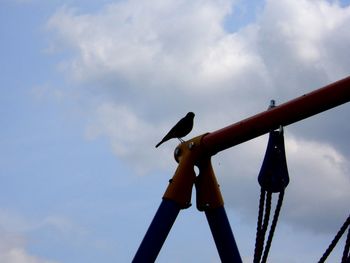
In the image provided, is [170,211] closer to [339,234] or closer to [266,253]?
[266,253]

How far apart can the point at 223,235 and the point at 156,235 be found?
84 centimetres

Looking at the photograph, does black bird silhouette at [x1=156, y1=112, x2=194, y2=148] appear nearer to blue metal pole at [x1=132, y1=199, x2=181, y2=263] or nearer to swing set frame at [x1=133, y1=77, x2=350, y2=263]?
swing set frame at [x1=133, y1=77, x2=350, y2=263]

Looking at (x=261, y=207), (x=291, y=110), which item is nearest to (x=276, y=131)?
(x=291, y=110)

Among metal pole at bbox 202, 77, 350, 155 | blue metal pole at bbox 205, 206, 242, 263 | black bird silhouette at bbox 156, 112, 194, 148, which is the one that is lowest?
blue metal pole at bbox 205, 206, 242, 263

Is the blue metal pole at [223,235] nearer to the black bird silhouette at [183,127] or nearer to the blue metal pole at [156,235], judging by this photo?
the blue metal pole at [156,235]

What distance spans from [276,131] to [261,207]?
2.72 ft

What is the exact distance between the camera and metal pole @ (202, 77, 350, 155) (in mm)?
7789

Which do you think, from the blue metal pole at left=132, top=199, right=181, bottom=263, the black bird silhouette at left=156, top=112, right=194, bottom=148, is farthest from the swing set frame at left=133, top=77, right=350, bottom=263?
the black bird silhouette at left=156, top=112, right=194, bottom=148

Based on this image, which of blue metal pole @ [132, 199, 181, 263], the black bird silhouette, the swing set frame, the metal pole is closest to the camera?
the metal pole

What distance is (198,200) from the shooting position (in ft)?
30.7

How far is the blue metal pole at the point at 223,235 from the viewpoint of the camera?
9.03 metres

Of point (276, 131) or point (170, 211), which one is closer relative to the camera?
point (276, 131)

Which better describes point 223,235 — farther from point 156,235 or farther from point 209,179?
point 156,235

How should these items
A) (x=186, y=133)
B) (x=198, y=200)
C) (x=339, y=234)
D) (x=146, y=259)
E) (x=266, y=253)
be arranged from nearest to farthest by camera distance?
(x=339, y=234)
(x=266, y=253)
(x=146, y=259)
(x=198, y=200)
(x=186, y=133)
